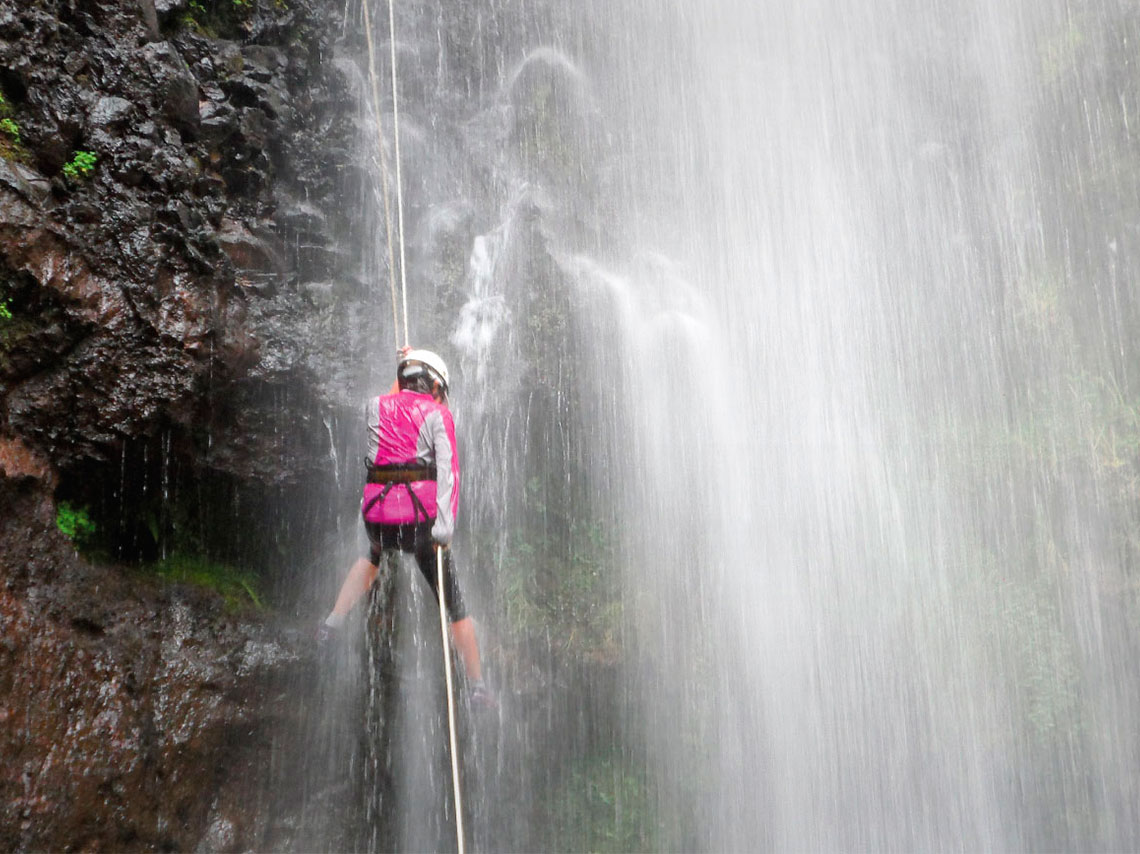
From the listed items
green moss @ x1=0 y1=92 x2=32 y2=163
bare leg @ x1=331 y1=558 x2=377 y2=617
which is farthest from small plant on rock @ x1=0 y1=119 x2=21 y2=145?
bare leg @ x1=331 y1=558 x2=377 y2=617

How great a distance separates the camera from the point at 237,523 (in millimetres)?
6250

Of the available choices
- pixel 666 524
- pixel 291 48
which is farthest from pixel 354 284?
pixel 666 524

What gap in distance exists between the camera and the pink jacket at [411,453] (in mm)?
5039

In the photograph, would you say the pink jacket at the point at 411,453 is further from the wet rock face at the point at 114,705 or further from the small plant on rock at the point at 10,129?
the small plant on rock at the point at 10,129

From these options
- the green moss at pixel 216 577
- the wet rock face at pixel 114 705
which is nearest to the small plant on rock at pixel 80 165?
the wet rock face at pixel 114 705

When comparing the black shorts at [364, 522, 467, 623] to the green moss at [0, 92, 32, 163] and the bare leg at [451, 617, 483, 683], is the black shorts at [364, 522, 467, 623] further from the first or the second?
the green moss at [0, 92, 32, 163]

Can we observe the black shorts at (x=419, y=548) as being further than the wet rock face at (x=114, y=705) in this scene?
Yes

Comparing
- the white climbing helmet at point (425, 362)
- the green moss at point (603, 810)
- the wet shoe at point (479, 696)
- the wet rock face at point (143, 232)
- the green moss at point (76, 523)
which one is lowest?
the green moss at point (603, 810)

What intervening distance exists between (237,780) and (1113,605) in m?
9.42

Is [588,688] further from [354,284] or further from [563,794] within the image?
[354,284]

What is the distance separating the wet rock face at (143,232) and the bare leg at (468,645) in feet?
6.96

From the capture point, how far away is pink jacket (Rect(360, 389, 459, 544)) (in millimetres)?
5039

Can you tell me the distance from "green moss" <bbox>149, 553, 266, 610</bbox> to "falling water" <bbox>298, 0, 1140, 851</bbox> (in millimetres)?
1203

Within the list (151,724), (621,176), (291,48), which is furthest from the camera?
(621,176)
